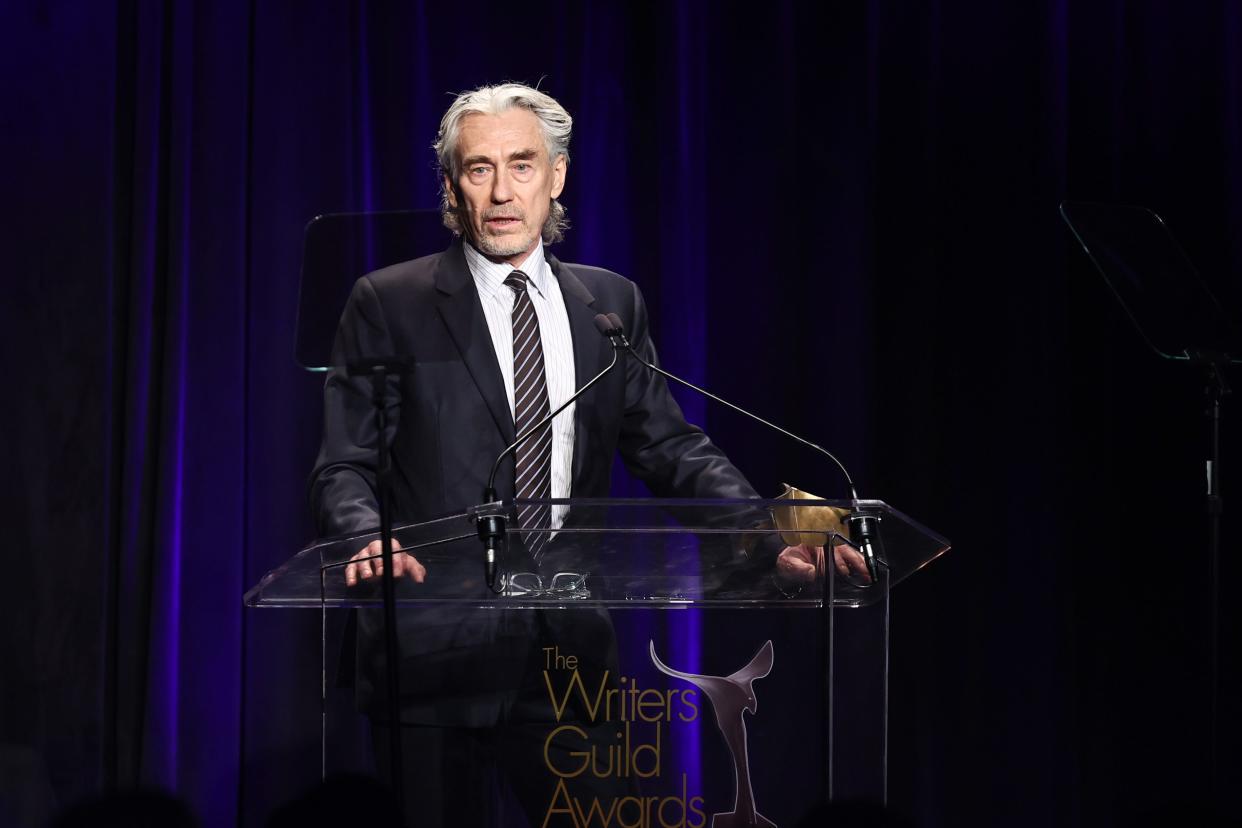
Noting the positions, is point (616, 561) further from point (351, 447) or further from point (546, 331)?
point (546, 331)

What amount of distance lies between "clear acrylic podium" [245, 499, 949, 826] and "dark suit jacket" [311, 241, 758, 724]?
22.1 inches

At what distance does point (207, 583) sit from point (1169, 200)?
2.83m

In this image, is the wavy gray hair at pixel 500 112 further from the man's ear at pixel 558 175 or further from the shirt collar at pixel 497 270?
the shirt collar at pixel 497 270

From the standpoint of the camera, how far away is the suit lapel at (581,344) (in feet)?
9.95

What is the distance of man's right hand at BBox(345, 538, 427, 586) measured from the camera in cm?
201

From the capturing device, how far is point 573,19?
384 cm

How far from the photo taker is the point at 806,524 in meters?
2.03

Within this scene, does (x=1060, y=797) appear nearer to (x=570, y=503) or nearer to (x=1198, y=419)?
(x=1198, y=419)

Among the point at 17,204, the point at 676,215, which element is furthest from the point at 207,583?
the point at 676,215

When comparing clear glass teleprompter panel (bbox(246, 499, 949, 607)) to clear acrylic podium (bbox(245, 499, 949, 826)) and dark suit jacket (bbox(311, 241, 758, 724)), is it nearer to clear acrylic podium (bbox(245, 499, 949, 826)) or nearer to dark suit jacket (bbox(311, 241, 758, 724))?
clear acrylic podium (bbox(245, 499, 949, 826))

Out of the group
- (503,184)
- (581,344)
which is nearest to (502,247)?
(503,184)

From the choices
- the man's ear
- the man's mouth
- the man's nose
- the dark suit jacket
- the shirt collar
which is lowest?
the dark suit jacket

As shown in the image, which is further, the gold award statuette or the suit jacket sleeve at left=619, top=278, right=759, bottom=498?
the suit jacket sleeve at left=619, top=278, right=759, bottom=498

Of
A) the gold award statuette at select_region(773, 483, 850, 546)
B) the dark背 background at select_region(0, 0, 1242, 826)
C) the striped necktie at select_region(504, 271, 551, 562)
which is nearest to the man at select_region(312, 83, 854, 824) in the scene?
the striped necktie at select_region(504, 271, 551, 562)
